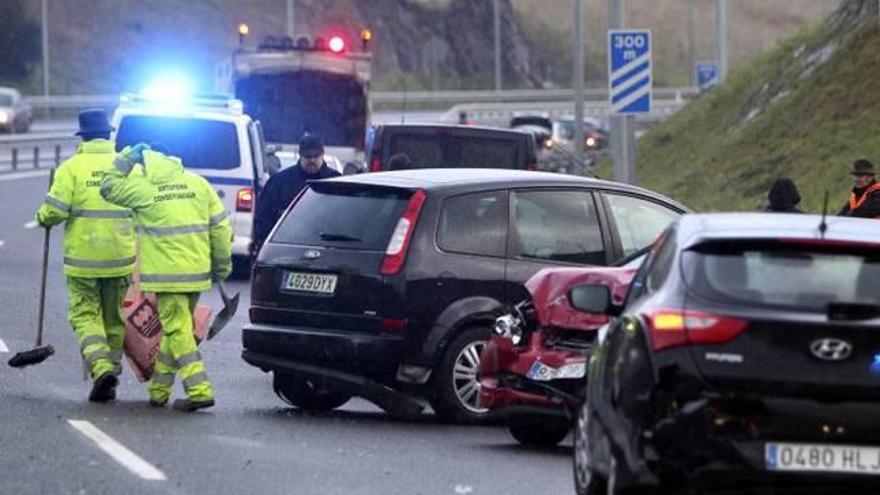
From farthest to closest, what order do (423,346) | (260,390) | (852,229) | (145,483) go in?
1. (260,390)
2. (423,346)
3. (145,483)
4. (852,229)

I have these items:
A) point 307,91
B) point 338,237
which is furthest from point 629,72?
point 338,237

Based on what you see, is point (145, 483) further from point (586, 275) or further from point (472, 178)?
point (472, 178)

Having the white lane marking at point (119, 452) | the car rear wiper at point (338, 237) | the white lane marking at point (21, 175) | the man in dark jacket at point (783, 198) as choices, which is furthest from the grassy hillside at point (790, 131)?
the white lane marking at point (119, 452)

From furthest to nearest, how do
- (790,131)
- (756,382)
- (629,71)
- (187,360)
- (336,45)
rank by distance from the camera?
(336,45) → (790,131) → (629,71) → (187,360) → (756,382)

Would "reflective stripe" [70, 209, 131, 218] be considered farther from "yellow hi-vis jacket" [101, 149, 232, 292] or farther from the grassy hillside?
the grassy hillside

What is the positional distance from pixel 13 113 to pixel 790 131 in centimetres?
3353

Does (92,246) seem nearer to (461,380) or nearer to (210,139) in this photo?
(461,380)

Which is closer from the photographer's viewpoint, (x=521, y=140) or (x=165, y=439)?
(x=165, y=439)

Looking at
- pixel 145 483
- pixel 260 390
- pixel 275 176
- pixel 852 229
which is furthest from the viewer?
pixel 275 176

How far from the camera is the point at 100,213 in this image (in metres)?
15.2

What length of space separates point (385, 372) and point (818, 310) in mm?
5550

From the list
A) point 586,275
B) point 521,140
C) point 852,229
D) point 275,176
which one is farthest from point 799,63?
point 852,229

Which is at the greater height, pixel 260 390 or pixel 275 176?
pixel 275 176

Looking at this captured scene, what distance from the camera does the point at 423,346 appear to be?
1407cm
